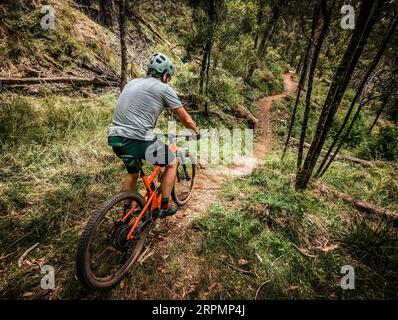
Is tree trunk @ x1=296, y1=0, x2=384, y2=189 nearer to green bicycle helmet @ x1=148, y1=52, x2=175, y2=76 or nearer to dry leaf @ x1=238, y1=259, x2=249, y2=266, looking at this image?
dry leaf @ x1=238, y1=259, x2=249, y2=266

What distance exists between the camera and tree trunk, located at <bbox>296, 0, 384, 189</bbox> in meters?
3.76

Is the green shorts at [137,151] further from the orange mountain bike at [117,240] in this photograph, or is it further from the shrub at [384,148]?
the shrub at [384,148]

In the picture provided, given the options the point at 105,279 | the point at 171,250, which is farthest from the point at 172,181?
the point at 105,279

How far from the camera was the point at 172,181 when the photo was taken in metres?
3.43

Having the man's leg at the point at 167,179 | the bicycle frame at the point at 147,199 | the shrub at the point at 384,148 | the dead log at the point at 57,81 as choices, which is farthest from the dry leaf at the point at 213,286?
the shrub at the point at 384,148

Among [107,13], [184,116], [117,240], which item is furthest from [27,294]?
[107,13]

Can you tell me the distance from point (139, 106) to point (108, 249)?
199 centimetres

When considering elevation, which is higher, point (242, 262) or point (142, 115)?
point (142, 115)

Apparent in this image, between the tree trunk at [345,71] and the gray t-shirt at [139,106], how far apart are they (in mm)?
3262

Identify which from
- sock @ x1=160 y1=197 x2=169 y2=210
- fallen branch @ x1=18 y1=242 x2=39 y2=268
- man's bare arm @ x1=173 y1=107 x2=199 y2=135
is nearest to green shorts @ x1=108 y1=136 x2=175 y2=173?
man's bare arm @ x1=173 y1=107 x2=199 y2=135

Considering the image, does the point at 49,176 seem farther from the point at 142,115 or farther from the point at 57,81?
the point at 57,81

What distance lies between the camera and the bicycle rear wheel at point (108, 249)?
2262 millimetres

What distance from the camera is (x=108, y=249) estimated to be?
2.99 meters
